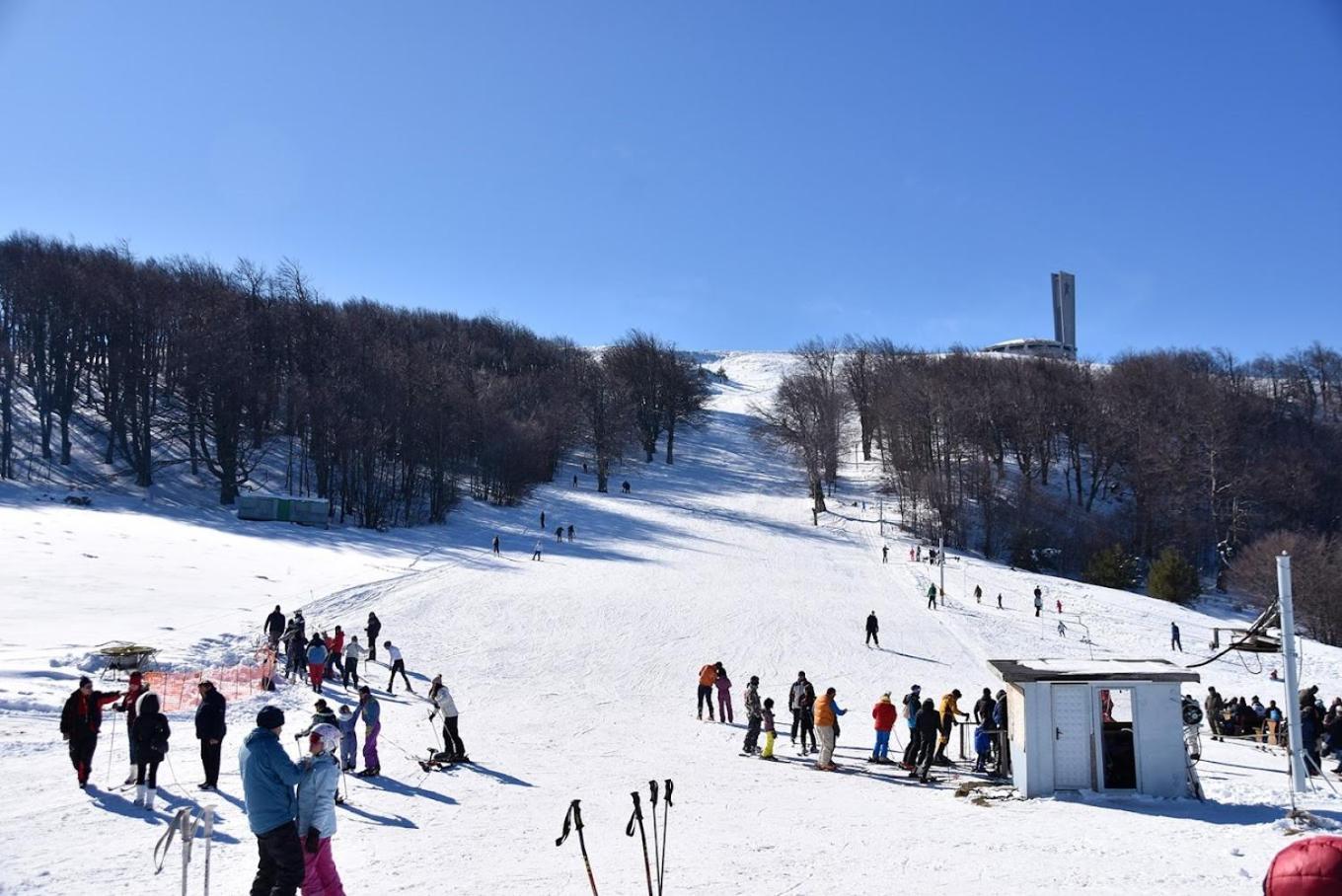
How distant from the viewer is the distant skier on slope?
19844mm

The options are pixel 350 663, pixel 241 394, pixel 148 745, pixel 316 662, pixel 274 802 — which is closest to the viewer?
pixel 274 802

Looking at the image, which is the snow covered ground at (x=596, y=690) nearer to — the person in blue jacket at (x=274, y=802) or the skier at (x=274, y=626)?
the skier at (x=274, y=626)

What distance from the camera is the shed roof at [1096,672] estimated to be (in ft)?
46.0

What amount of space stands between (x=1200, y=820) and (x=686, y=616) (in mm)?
20638

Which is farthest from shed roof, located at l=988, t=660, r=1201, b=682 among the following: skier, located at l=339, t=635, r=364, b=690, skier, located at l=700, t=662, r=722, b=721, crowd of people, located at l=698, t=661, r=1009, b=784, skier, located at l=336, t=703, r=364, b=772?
skier, located at l=339, t=635, r=364, b=690

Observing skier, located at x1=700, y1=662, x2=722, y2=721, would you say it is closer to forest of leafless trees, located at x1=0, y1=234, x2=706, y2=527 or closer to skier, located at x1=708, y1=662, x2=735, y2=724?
skier, located at x1=708, y1=662, x2=735, y2=724

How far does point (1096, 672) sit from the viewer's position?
14.2 metres

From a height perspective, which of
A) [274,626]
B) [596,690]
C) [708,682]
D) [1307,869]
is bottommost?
[596,690]

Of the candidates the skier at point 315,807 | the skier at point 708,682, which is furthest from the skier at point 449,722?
the skier at point 315,807

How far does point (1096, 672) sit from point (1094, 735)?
96cm

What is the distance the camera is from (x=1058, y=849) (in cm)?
1043

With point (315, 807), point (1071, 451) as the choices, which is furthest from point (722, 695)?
point (1071, 451)

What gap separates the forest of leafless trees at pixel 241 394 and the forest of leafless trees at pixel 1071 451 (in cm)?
2323

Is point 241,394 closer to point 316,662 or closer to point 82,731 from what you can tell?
point 316,662
